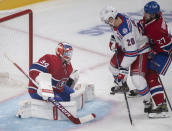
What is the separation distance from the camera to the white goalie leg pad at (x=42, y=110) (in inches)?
129

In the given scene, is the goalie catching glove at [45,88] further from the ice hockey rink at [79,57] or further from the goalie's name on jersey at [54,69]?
the ice hockey rink at [79,57]

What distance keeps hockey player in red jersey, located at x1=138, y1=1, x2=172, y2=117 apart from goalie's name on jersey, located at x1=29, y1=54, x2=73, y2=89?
0.70m

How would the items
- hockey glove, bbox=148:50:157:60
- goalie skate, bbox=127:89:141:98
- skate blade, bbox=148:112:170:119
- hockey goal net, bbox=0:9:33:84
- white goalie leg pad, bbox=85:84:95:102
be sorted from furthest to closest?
hockey goal net, bbox=0:9:33:84 < goalie skate, bbox=127:89:141:98 < white goalie leg pad, bbox=85:84:95:102 < hockey glove, bbox=148:50:157:60 < skate blade, bbox=148:112:170:119

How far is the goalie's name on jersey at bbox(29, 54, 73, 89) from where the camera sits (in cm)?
329

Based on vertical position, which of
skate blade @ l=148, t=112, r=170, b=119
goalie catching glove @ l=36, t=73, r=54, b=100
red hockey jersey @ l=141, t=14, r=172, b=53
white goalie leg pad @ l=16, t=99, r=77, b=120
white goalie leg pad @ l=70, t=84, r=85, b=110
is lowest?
skate blade @ l=148, t=112, r=170, b=119

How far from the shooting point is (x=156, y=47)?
3.51 meters

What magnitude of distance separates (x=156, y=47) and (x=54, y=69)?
89cm

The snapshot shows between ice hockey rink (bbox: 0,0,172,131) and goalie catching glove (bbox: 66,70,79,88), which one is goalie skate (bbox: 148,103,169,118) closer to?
ice hockey rink (bbox: 0,0,172,131)

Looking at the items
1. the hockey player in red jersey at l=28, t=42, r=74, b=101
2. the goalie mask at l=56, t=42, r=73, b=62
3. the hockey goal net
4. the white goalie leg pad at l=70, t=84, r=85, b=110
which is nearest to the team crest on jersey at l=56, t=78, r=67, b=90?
the hockey player in red jersey at l=28, t=42, r=74, b=101

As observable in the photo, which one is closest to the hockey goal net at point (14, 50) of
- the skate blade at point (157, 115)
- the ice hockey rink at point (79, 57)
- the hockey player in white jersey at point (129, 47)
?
the ice hockey rink at point (79, 57)

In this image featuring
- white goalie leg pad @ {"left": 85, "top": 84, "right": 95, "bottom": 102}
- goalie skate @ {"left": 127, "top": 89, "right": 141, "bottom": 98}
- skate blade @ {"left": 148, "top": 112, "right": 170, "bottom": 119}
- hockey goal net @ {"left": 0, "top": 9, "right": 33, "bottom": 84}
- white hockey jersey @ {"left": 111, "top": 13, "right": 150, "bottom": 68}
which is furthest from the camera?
hockey goal net @ {"left": 0, "top": 9, "right": 33, "bottom": 84}

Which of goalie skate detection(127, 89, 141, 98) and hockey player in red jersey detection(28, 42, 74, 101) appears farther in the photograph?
goalie skate detection(127, 89, 141, 98)

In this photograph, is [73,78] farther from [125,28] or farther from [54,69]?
[125,28]

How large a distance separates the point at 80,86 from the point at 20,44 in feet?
5.54
